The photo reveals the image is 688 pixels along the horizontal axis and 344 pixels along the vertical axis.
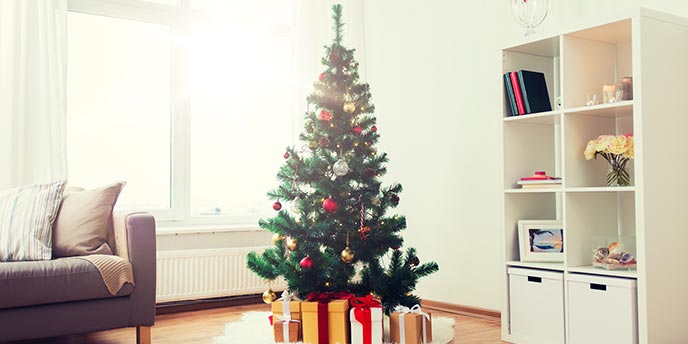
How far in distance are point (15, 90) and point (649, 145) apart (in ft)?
10.7

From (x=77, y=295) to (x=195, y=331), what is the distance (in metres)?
0.90

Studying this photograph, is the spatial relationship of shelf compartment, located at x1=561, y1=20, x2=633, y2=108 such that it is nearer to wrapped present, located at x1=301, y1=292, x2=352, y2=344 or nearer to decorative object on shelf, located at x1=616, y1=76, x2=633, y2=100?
decorative object on shelf, located at x1=616, y1=76, x2=633, y2=100

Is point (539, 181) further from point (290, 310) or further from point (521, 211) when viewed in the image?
point (290, 310)

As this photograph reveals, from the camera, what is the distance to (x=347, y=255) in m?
3.21

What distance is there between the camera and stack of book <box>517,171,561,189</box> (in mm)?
3168

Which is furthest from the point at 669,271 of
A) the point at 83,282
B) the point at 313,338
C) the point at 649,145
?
the point at 83,282

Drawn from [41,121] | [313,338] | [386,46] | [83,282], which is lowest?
[313,338]

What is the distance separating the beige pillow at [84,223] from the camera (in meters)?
3.18

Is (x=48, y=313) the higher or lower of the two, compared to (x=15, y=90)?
lower

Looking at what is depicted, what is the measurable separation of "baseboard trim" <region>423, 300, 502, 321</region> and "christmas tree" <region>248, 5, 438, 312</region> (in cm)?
76

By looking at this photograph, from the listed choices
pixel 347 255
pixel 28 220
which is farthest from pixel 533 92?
pixel 28 220

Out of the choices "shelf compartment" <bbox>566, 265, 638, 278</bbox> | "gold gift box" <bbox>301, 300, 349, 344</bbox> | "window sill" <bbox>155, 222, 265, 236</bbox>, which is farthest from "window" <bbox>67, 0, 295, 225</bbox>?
"shelf compartment" <bbox>566, 265, 638, 278</bbox>

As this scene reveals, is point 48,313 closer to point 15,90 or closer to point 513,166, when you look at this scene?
point 15,90

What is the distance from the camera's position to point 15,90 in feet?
12.2
